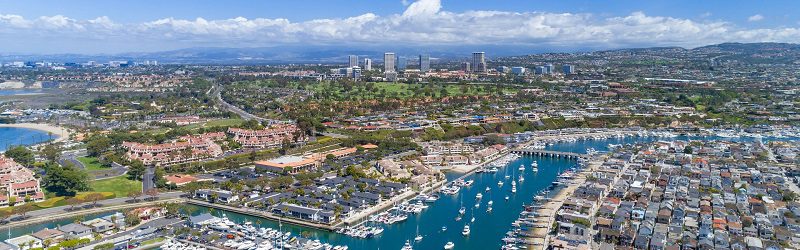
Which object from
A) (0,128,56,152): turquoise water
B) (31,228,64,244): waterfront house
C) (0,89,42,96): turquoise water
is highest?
(31,228,64,244): waterfront house

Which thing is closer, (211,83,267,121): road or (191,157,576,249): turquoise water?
(191,157,576,249): turquoise water

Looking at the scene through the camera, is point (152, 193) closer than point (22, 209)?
No

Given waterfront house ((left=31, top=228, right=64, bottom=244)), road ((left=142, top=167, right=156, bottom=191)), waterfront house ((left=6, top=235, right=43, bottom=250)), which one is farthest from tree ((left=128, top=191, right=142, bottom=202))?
waterfront house ((left=6, top=235, right=43, bottom=250))

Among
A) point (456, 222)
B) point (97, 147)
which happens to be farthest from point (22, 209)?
point (456, 222)

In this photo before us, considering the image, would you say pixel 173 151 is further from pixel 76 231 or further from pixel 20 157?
pixel 76 231

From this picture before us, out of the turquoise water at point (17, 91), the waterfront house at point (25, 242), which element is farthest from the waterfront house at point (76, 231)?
the turquoise water at point (17, 91)

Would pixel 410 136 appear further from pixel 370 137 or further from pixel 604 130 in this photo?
pixel 604 130

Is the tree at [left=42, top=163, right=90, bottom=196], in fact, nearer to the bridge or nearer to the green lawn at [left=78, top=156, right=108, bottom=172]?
the green lawn at [left=78, top=156, right=108, bottom=172]
